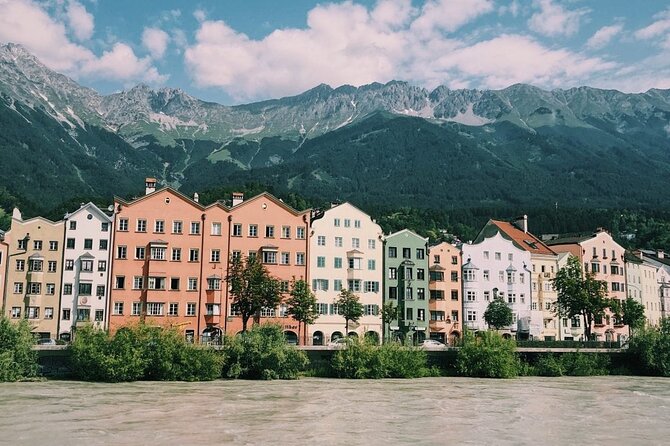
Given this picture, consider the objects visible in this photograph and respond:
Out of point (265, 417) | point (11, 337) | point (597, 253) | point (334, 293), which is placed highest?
point (597, 253)

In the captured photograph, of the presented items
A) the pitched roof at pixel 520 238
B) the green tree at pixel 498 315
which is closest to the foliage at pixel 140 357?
the green tree at pixel 498 315

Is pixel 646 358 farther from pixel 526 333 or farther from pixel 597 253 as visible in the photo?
pixel 597 253

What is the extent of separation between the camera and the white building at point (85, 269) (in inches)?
3159

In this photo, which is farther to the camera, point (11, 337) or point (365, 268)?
point (365, 268)

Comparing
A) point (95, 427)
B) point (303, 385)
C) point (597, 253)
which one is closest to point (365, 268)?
point (303, 385)

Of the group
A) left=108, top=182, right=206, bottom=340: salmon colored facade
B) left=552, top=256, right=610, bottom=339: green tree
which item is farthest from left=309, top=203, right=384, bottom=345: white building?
left=552, top=256, right=610, bottom=339: green tree

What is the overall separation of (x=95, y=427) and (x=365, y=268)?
57065 mm

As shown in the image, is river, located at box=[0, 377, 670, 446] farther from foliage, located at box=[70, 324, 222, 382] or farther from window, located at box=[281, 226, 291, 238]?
window, located at box=[281, 226, 291, 238]

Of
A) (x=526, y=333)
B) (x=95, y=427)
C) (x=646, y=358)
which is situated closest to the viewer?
(x=95, y=427)

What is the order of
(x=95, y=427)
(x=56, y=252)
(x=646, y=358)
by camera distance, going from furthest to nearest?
(x=56, y=252)
(x=646, y=358)
(x=95, y=427)

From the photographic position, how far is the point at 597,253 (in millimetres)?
109062

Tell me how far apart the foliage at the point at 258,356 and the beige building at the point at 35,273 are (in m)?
27.9

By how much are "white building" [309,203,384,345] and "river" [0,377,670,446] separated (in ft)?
85.9

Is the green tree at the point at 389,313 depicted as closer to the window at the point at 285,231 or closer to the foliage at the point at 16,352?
the window at the point at 285,231
